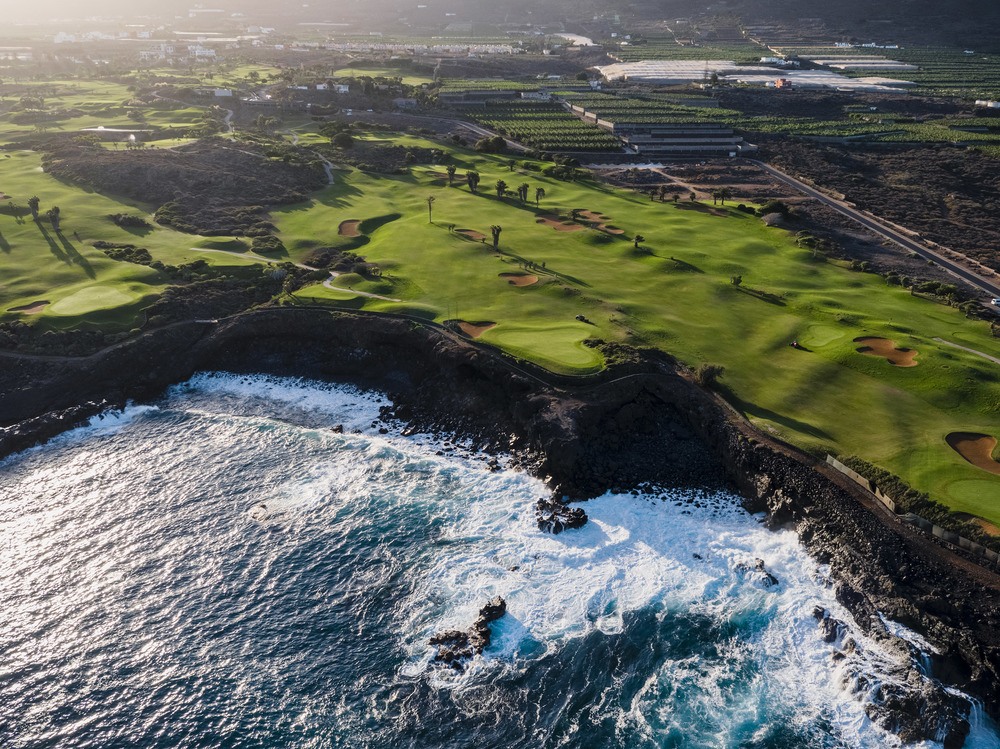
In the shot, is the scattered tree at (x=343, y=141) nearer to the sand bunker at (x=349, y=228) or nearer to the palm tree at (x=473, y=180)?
the palm tree at (x=473, y=180)

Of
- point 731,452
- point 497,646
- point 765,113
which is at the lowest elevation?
point 497,646

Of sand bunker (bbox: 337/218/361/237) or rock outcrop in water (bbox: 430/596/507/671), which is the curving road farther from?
sand bunker (bbox: 337/218/361/237)

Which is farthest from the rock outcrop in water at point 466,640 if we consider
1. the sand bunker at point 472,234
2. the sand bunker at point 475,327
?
the sand bunker at point 472,234

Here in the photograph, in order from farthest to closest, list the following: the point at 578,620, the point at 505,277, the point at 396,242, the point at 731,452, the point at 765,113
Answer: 1. the point at 765,113
2. the point at 396,242
3. the point at 505,277
4. the point at 731,452
5. the point at 578,620

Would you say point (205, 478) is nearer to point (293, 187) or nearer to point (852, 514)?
point (852, 514)

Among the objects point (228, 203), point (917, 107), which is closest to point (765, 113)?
point (917, 107)

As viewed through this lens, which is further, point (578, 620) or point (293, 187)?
point (293, 187)

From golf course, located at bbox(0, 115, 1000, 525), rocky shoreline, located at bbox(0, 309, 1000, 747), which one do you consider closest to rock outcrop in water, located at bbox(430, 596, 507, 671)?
rocky shoreline, located at bbox(0, 309, 1000, 747)
